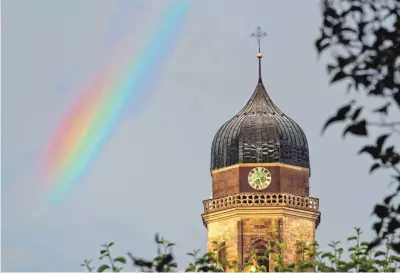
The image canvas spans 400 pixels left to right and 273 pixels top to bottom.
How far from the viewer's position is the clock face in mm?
87250

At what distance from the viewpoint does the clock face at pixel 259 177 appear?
87.2 metres

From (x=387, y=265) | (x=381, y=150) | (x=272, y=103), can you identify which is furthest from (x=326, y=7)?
(x=272, y=103)

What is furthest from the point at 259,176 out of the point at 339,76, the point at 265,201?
the point at 339,76

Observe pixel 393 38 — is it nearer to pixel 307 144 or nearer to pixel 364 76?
pixel 364 76

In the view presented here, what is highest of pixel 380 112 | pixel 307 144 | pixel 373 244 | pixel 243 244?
pixel 307 144

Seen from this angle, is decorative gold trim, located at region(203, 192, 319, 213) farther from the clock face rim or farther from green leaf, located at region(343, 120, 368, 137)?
green leaf, located at region(343, 120, 368, 137)

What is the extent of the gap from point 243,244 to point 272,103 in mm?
10641

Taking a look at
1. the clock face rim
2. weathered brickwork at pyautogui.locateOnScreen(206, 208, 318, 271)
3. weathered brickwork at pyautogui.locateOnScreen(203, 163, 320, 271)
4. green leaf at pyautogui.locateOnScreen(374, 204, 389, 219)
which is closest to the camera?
green leaf at pyautogui.locateOnScreen(374, 204, 389, 219)

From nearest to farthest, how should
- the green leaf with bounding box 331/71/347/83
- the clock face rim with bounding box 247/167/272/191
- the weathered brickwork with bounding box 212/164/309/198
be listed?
the green leaf with bounding box 331/71/347/83, the weathered brickwork with bounding box 212/164/309/198, the clock face rim with bounding box 247/167/272/191

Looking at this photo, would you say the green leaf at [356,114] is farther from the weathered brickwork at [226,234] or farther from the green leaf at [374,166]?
the weathered brickwork at [226,234]

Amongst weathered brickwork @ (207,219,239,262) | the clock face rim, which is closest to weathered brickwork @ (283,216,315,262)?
the clock face rim

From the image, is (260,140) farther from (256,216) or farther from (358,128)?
(358,128)

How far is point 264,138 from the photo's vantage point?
3479 inches

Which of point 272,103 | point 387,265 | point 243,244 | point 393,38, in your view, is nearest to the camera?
point 393,38
